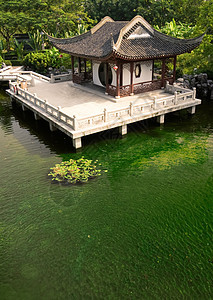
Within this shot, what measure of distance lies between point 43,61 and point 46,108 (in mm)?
17667

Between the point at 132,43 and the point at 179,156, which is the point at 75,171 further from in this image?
the point at 132,43

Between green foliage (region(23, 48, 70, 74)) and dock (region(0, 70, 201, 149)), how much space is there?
9169 millimetres

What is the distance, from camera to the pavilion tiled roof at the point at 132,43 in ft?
61.7

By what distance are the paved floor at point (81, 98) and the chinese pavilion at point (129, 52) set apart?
2.35 ft

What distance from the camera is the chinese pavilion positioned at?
62.4 ft

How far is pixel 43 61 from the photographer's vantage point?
109 ft

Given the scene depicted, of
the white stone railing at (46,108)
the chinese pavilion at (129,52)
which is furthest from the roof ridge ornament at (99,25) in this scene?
the white stone railing at (46,108)

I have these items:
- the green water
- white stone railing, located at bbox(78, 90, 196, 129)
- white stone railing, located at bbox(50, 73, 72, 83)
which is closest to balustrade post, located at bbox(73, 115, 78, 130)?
white stone railing, located at bbox(78, 90, 196, 129)

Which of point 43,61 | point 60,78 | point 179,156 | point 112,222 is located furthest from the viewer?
point 43,61

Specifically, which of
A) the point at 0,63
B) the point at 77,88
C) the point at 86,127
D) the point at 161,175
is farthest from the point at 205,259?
the point at 0,63

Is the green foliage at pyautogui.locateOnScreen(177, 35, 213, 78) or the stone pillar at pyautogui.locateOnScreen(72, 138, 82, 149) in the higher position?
the green foliage at pyautogui.locateOnScreen(177, 35, 213, 78)

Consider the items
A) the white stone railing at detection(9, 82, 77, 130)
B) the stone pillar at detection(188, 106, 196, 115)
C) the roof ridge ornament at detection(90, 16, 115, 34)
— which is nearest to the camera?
the white stone railing at detection(9, 82, 77, 130)

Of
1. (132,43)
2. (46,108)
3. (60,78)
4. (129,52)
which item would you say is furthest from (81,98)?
(60,78)

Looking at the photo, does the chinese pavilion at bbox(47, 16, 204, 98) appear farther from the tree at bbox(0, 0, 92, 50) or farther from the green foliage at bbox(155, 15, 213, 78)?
the tree at bbox(0, 0, 92, 50)
